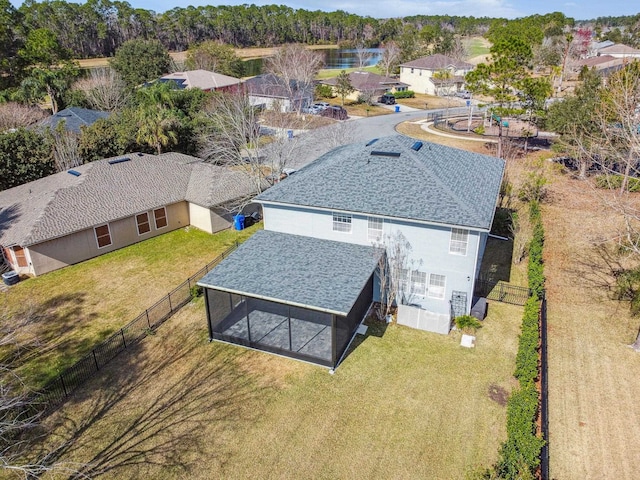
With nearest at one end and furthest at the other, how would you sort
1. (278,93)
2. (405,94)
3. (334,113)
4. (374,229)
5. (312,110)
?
A: (374,229), (334,113), (312,110), (278,93), (405,94)

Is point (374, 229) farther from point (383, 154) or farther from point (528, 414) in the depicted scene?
point (528, 414)

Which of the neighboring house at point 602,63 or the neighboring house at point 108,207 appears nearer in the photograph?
the neighboring house at point 108,207

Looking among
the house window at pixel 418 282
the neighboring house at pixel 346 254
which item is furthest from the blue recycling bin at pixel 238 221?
the house window at pixel 418 282

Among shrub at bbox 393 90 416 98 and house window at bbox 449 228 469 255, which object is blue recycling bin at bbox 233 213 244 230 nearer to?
house window at bbox 449 228 469 255

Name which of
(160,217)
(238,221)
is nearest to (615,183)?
(238,221)

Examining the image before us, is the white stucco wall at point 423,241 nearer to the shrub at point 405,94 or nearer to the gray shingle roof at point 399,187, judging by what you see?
the gray shingle roof at point 399,187

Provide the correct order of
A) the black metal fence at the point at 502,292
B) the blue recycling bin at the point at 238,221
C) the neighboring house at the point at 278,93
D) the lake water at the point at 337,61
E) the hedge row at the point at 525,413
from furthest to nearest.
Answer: the lake water at the point at 337,61 → the neighboring house at the point at 278,93 → the blue recycling bin at the point at 238,221 → the black metal fence at the point at 502,292 → the hedge row at the point at 525,413

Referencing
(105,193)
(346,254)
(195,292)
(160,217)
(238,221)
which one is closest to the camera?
(346,254)
